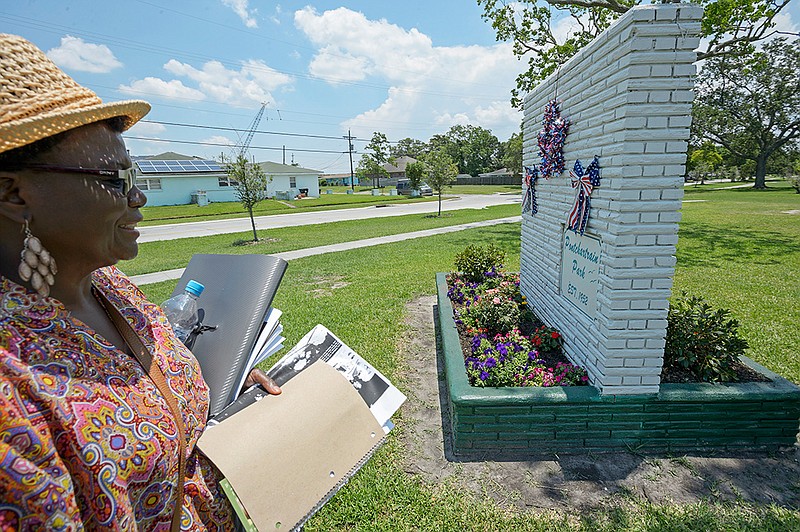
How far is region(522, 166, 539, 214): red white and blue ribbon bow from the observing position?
16.5 ft

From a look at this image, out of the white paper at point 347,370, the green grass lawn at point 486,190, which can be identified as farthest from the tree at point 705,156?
the white paper at point 347,370

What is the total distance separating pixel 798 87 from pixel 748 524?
5092cm

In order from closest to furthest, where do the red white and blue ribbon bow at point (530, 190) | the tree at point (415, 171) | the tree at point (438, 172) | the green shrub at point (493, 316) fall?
the green shrub at point (493, 316) < the red white and blue ribbon bow at point (530, 190) < the tree at point (438, 172) < the tree at point (415, 171)

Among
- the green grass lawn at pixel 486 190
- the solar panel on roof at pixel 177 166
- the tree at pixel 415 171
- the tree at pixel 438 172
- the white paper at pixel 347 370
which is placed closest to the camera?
the white paper at pixel 347 370

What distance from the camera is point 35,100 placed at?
0.84 meters

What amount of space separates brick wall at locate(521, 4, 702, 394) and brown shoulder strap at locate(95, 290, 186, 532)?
2723 millimetres

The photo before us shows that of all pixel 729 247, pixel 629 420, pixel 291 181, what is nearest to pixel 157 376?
pixel 629 420

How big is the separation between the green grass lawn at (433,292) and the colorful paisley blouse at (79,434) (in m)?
1.73

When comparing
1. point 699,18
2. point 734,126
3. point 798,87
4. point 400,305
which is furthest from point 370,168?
point 699,18

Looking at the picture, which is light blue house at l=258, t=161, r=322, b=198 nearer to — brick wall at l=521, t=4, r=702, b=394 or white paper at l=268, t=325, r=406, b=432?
brick wall at l=521, t=4, r=702, b=394

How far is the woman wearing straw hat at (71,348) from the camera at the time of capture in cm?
77

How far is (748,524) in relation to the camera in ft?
7.64

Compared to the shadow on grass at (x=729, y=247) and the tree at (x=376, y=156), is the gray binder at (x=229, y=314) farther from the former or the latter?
the tree at (x=376, y=156)

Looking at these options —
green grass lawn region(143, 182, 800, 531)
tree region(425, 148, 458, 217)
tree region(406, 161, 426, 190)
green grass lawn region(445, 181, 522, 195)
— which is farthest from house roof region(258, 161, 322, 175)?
green grass lawn region(143, 182, 800, 531)
